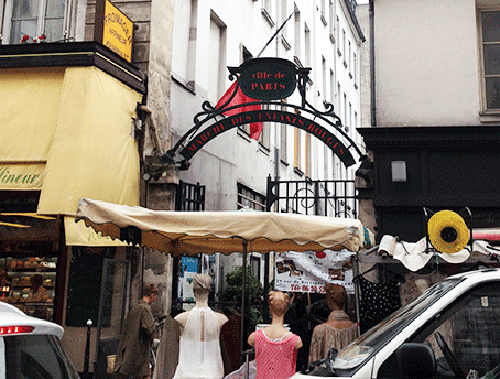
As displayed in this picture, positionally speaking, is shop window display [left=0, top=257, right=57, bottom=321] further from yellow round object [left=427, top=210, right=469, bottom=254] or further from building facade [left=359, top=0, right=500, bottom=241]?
yellow round object [left=427, top=210, right=469, bottom=254]

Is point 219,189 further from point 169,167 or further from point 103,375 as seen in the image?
point 103,375

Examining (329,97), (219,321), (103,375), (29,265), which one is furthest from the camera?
(329,97)

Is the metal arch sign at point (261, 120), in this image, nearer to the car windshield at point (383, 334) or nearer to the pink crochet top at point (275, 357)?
the pink crochet top at point (275, 357)

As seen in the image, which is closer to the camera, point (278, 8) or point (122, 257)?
point (122, 257)

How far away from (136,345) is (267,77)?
606 centimetres

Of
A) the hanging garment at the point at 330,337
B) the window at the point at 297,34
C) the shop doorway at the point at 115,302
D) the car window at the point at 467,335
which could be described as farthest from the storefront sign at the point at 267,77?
the window at the point at 297,34

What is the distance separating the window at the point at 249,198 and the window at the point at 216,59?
112 inches

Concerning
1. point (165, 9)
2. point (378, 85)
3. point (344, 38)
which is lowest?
point (378, 85)

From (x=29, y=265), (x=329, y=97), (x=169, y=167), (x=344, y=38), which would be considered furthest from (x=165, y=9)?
(x=344, y=38)

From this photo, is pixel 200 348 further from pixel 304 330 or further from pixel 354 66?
pixel 354 66

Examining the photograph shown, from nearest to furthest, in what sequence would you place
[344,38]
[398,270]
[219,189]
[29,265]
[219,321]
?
[219,321]
[398,270]
[29,265]
[219,189]
[344,38]

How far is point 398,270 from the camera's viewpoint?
915 centimetres

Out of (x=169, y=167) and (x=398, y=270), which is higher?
(x=169, y=167)

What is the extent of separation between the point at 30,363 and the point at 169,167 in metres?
9.01
